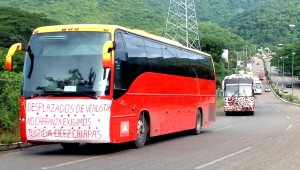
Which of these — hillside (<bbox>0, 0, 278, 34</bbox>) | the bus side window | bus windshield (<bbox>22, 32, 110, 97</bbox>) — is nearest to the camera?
bus windshield (<bbox>22, 32, 110, 97</bbox>)

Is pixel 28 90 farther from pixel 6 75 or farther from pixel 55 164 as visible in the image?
pixel 6 75

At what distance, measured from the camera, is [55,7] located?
12388 centimetres

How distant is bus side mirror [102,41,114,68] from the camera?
13.1m

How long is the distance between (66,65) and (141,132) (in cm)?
331

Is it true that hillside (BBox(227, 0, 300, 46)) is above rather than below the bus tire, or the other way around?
above

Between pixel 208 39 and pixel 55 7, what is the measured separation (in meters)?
47.2

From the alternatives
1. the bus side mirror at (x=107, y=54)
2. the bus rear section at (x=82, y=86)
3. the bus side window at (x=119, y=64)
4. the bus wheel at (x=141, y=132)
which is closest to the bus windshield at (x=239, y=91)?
the bus wheel at (x=141, y=132)

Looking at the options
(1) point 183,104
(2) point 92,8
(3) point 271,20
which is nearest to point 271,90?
(2) point 92,8

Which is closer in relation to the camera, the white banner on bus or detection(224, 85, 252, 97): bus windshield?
the white banner on bus

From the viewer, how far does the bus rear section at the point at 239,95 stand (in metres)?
41.7

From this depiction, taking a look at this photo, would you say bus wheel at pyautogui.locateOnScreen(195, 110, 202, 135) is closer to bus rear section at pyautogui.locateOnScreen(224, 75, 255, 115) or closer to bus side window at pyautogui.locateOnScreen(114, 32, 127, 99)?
bus side window at pyautogui.locateOnScreen(114, 32, 127, 99)

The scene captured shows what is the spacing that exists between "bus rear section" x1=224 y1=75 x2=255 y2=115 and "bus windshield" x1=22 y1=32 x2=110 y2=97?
28476 millimetres

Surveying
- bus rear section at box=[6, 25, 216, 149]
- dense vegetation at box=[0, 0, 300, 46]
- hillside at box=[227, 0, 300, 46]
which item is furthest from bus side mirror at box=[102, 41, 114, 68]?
hillside at box=[227, 0, 300, 46]

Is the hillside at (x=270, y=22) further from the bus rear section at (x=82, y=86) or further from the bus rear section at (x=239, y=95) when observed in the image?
the bus rear section at (x=82, y=86)
